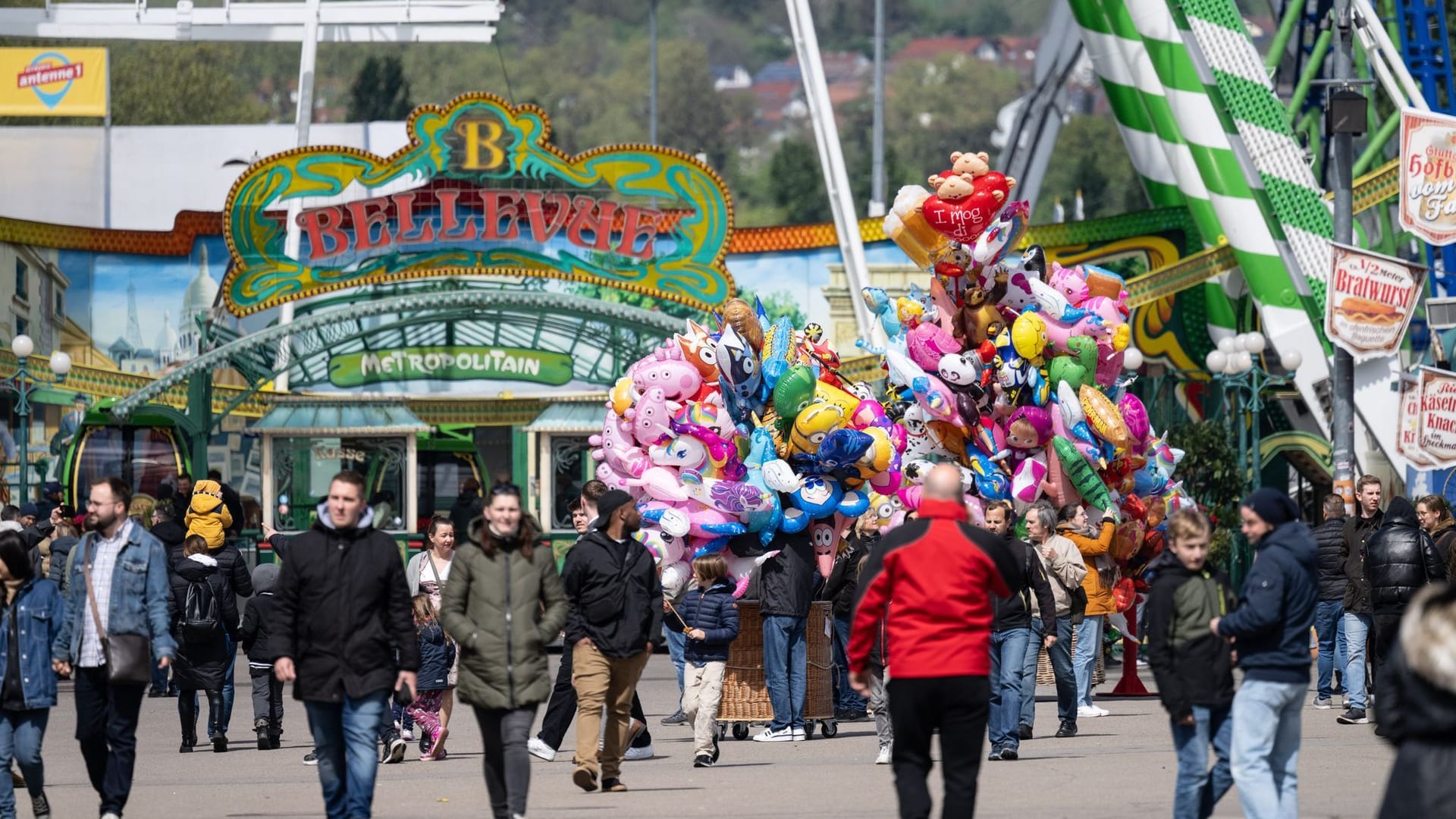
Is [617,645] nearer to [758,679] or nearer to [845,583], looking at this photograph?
[845,583]

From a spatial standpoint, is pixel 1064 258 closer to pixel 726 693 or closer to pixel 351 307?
pixel 351 307

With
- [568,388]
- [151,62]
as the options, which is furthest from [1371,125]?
[151,62]

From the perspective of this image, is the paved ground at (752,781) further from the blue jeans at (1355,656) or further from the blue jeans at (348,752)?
the blue jeans at (348,752)

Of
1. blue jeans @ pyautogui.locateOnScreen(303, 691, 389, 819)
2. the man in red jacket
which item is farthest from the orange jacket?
blue jeans @ pyautogui.locateOnScreen(303, 691, 389, 819)

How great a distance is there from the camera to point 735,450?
52.0 feet

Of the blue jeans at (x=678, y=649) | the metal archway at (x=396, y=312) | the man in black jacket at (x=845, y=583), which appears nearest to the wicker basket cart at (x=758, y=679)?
the man in black jacket at (x=845, y=583)

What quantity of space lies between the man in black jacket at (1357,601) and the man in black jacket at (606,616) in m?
5.84

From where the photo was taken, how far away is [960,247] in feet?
57.0

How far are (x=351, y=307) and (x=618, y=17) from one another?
141m

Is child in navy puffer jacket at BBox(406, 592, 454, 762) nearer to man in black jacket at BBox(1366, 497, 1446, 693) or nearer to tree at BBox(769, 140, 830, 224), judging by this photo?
→ man in black jacket at BBox(1366, 497, 1446, 693)

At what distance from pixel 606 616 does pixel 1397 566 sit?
5654 millimetres

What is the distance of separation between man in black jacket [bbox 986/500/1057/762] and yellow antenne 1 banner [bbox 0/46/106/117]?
35.8 metres

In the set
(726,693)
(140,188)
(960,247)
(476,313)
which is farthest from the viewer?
(140,188)

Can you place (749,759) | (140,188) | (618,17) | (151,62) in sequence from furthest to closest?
(618,17) < (151,62) < (140,188) < (749,759)
